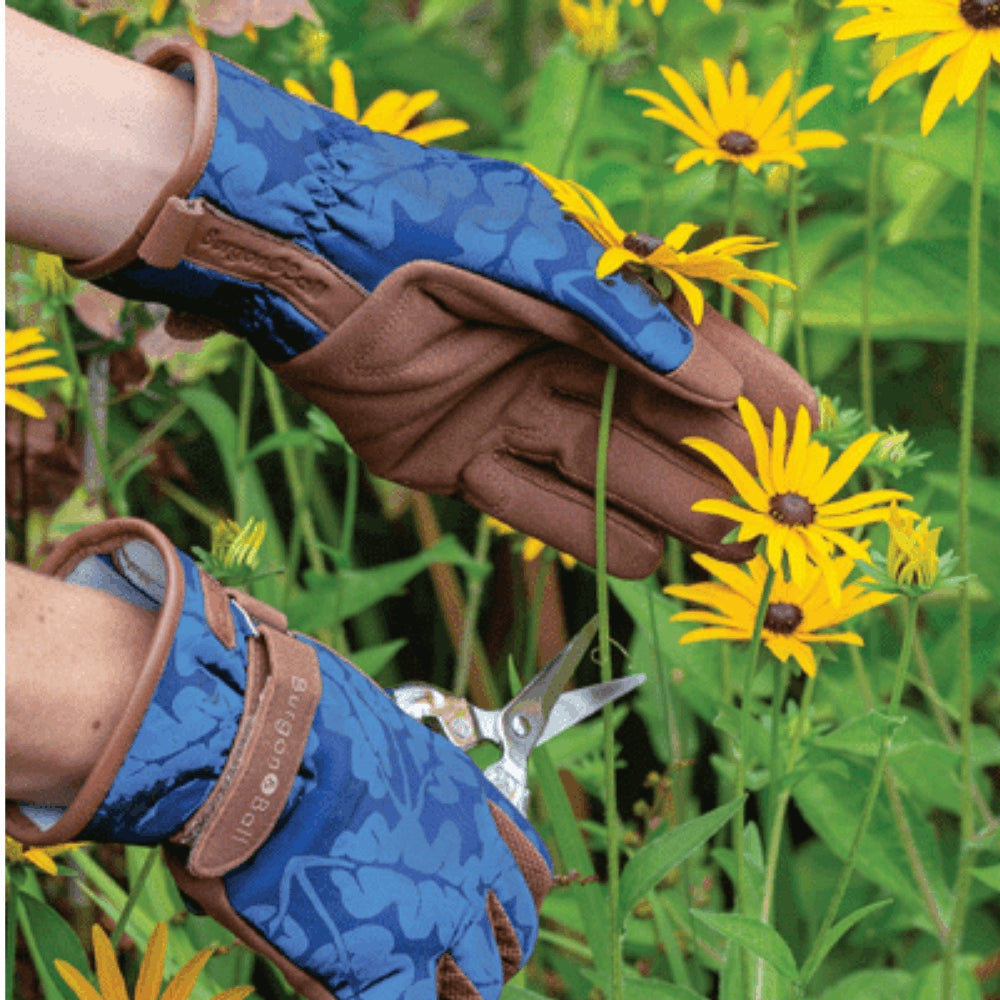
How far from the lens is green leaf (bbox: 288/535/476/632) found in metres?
0.93

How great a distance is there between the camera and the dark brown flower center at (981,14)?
2.24 ft

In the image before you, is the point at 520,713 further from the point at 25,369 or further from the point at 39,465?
the point at 39,465

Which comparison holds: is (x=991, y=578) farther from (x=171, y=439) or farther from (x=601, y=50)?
(x=171, y=439)

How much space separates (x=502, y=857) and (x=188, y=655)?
0.20 meters

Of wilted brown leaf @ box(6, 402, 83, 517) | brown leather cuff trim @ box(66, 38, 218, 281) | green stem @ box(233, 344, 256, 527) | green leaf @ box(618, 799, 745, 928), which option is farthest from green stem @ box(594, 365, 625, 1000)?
wilted brown leaf @ box(6, 402, 83, 517)

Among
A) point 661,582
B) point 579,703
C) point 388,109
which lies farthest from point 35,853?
point 661,582

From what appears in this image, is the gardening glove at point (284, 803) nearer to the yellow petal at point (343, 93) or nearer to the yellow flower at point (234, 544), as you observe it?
the yellow flower at point (234, 544)

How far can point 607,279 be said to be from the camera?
72cm

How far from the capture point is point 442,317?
744 mm

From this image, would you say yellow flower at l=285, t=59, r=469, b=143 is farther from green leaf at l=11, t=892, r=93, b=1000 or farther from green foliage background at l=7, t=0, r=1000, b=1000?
green leaf at l=11, t=892, r=93, b=1000

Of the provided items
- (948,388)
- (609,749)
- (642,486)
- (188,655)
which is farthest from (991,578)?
(188,655)

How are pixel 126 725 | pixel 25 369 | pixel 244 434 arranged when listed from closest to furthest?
pixel 126 725
pixel 25 369
pixel 244 434

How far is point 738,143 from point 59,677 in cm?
50

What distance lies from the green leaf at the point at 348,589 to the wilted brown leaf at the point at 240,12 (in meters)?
0.36
